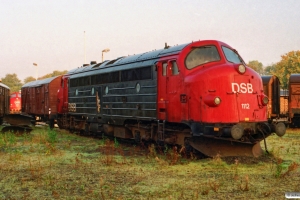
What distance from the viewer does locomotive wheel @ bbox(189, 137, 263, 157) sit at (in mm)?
10875

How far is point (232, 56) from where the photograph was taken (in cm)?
1219

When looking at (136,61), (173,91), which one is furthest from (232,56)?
(136,61)

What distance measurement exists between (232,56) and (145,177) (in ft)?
17.6

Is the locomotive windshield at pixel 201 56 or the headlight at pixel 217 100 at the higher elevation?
the locomotive windshield at pixel 201 56

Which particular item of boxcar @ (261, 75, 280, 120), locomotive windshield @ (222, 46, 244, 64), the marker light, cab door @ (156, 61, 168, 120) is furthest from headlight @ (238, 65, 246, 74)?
boxcar @ (261, 75, 280, 120)

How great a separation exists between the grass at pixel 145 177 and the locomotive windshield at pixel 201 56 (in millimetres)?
2848

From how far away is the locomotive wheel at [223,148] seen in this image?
10.9 m

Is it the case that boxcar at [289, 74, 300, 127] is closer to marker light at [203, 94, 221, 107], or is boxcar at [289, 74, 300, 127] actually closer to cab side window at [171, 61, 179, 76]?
cab side window at [171, 61, 179, 76]

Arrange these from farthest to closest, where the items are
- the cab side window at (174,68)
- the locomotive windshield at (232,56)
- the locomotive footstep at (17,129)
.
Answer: the locomotive footstep at (17,129), the cab side window at (174,68), the locomotive windshield at (232,56)

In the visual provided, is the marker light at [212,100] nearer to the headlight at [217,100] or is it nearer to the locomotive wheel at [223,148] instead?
the headlight at [217,100]

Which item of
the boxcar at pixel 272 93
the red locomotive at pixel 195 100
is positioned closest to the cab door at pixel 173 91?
the red locomotive at pixel 195 100

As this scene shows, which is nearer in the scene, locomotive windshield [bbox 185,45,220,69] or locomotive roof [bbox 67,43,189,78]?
locomotive windshield [bbox 185,45,220,69]

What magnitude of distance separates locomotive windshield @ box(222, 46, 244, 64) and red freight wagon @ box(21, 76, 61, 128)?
1521 cm

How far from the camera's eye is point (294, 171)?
9.37 m
